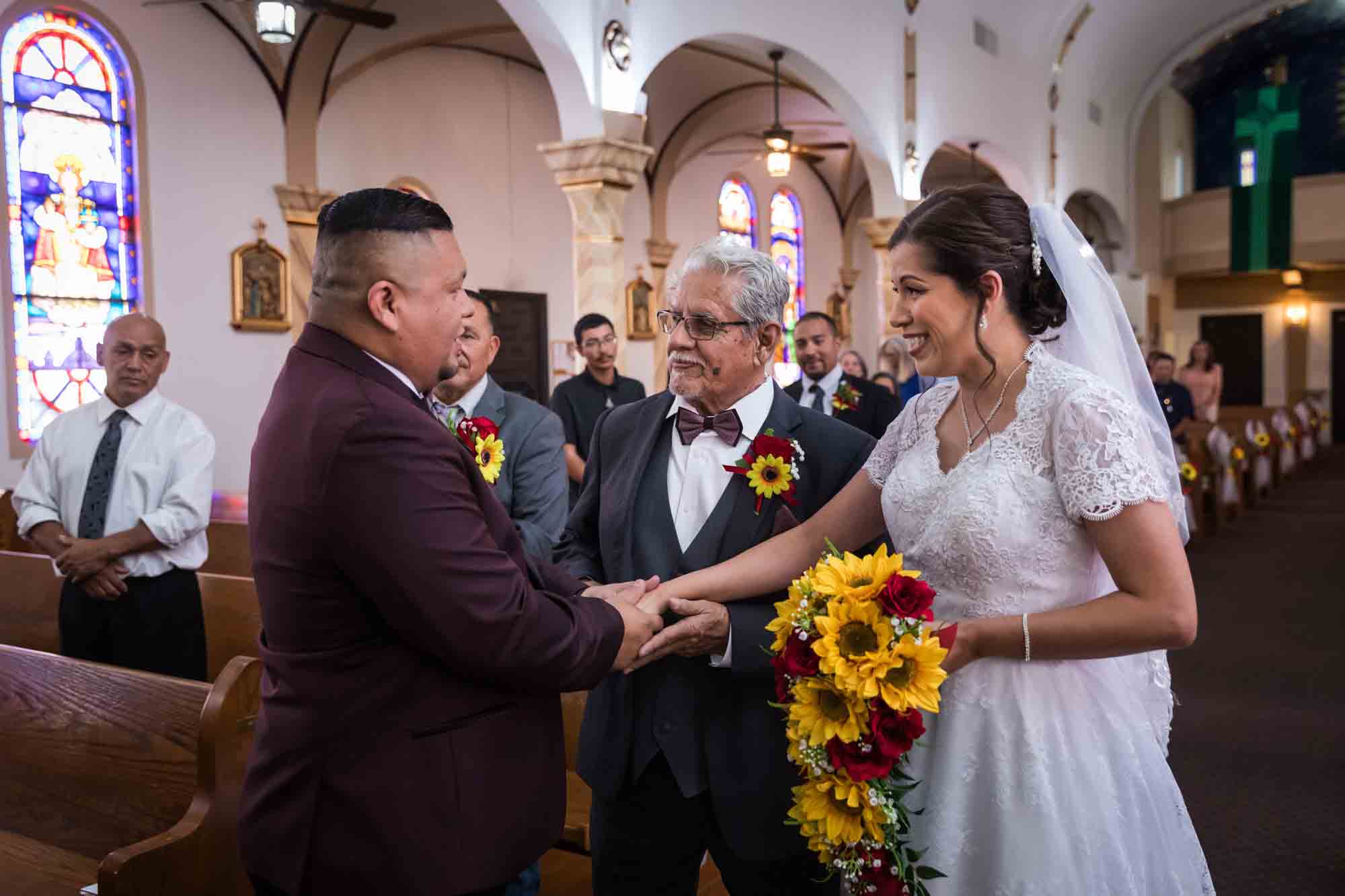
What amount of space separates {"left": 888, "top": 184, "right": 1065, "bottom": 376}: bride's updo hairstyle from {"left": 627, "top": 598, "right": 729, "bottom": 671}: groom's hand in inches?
25.5

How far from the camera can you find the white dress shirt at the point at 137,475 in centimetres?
394

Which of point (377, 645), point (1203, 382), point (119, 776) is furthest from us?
point (1203, 382)

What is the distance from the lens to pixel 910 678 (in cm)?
178

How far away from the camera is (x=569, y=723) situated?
313 centimetres

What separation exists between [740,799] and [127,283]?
8647 mm

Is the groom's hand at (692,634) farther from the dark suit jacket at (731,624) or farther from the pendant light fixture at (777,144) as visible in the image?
the pendant light fixture at (777,144)

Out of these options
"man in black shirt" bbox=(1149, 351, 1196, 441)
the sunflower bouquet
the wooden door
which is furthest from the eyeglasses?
the wooden door

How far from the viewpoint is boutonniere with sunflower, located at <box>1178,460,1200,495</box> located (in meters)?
10.0

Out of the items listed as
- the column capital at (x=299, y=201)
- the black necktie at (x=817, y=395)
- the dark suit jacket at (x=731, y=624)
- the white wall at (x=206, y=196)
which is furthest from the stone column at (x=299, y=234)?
the dark suit jacket at (x=731, y=624)

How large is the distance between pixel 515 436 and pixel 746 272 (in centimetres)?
136

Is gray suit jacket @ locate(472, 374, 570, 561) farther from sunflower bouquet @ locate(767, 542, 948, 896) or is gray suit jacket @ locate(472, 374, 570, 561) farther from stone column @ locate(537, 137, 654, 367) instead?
stone column @ locate(537, 137, 654, 367)

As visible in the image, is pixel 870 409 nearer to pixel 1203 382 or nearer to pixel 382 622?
pixel 382 622

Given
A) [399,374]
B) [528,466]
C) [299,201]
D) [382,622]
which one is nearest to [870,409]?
[528,466]

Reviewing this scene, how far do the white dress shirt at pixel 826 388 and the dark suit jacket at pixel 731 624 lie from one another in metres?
3.46
